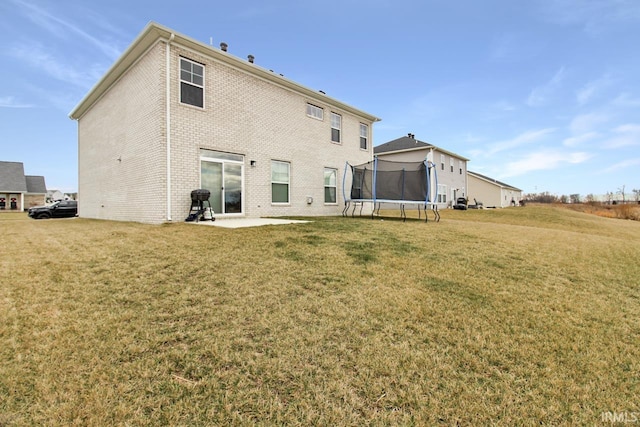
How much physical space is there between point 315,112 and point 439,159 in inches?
702

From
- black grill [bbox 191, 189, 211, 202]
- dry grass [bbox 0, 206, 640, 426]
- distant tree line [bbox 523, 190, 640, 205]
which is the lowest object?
dry grass [bbox 0, 206, 640, 426]

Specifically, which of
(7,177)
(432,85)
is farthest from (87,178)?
(7,177)

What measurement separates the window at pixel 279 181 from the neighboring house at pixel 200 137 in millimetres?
42

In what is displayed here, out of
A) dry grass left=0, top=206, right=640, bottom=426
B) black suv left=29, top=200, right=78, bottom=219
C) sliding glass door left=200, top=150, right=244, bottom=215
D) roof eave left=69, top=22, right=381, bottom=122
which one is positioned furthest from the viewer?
black suv left=29, top=200, right=78, bottom=219

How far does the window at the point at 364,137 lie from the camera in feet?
51.6

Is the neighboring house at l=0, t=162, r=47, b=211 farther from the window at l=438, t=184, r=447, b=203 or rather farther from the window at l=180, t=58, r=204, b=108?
the window at l=438, t=184, r=447, b=203

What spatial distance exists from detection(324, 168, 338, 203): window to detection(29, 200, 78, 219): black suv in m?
17.2

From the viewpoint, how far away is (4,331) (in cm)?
237

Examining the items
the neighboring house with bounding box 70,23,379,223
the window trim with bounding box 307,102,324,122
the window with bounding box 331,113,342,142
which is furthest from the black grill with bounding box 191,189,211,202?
the window with bounding box 331,113,342,142

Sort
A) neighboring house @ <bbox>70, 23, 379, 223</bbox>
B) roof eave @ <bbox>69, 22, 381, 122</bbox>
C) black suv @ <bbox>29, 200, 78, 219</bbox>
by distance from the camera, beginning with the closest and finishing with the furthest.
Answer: roof eave @ <bbox>69, 22, 381, 122</bbox>
neighboring house @ <bbox>70, 23, 379, 223</bbox>
black suv @ <bbox>29, 200, 78, 219</bbox>

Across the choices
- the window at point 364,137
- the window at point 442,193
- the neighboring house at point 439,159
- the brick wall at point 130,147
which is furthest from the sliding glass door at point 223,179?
the window at point 442,193

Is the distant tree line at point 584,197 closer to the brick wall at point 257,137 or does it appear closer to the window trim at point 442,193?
the window trim at point 442,193

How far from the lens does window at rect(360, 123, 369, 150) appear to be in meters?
15.7
